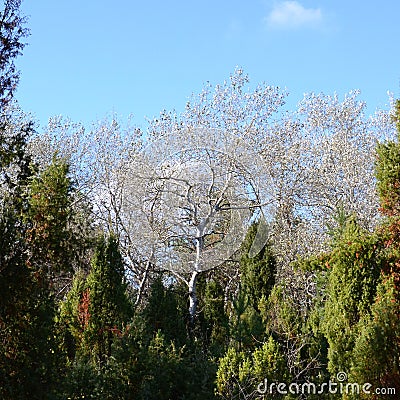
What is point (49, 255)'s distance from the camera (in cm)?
Result: 630

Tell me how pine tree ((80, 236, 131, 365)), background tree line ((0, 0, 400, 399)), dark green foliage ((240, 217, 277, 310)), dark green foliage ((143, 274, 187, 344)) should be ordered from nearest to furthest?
1. background tree line ((0, 0, 400, 399))
2. pine tree ((80, 236, 131, 365))
3. dark green foliage ((143, 274, 187, 344))
4. dark green foliage ((240, 217, 277, 310))

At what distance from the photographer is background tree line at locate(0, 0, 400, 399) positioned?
5781 millimetres

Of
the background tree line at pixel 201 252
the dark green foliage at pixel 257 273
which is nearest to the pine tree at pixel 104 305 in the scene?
the background tree line at pixel 201 252

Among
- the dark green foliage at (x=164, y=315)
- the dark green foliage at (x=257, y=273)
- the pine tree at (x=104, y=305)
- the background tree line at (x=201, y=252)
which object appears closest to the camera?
the background tree line at (x=201, y=252)

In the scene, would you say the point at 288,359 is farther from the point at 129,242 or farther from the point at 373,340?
the point at 129,242

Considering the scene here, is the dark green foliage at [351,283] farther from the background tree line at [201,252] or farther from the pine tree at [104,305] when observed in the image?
the pine tree at [104,305]

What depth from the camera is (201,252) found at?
12734mm

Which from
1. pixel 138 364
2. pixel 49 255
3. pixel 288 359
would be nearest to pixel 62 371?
pixel 138 364

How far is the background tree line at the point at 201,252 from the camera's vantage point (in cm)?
578

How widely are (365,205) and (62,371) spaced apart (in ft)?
33.1

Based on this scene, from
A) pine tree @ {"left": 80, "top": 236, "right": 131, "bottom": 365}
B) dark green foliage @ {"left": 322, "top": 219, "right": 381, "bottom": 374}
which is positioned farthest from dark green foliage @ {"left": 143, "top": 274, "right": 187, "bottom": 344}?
dark green foliage @ {"left": 322, "top": 219, "right": 381, "bottom": 374}

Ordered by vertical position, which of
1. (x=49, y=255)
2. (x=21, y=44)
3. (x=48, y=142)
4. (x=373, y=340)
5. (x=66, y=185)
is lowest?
(x=373, y=340)

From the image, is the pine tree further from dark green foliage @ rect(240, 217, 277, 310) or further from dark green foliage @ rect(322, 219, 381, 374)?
dark green foliage @ rect(240, 217, 277, 310)

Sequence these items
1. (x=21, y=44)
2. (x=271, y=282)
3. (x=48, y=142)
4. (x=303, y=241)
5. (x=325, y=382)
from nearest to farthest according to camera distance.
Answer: (x=21, y=44), (x=325, y=382), (x=271, y=282), (x=303, y=241), (x=48, y=142)
